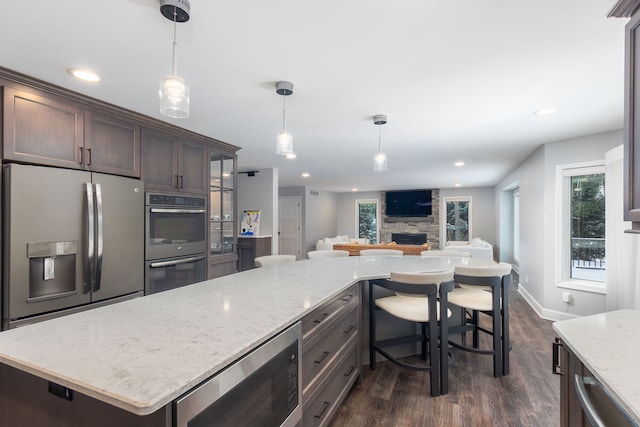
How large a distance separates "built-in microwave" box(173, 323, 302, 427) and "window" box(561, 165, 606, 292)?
4.09 m

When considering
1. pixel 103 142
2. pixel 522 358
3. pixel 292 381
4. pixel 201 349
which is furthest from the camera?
pixel 522 358

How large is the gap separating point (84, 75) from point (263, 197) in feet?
13.3

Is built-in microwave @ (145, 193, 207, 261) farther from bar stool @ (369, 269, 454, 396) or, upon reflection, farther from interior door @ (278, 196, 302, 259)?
interior door @ (278, 196, 302, 259)

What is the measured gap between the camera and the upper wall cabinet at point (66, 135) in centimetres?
220

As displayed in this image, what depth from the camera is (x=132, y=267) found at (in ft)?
9.36

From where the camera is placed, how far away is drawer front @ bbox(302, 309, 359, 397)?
1.61m

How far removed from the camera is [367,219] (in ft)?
38.1

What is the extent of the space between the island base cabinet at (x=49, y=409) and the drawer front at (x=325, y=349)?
82cm

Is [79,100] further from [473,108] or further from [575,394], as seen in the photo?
[575,394]

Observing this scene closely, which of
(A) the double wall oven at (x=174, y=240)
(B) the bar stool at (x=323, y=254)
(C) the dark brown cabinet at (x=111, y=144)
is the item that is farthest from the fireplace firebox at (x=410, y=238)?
(C) the dark brown cabinet at (x=111, y=144)

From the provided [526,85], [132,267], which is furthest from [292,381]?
[526,85]

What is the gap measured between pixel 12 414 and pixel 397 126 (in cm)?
339

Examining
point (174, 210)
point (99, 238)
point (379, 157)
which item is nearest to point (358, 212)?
point (379, 157)

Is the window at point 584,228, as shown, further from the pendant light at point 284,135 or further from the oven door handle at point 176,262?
the oven door handle at point 176,262
